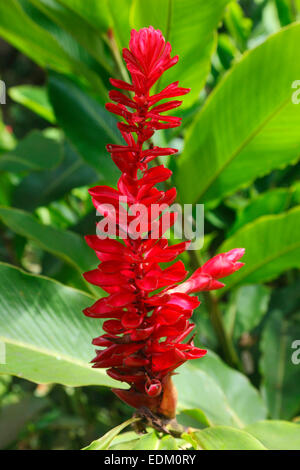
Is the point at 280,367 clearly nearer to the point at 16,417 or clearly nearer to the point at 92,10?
the point at 16,417

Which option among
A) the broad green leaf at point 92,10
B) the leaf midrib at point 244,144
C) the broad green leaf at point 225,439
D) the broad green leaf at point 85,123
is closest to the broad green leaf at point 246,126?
the leaf midrib at point 244,144

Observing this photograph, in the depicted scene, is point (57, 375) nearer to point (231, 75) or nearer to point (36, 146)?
point (231, 75)

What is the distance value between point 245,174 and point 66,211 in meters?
0.76

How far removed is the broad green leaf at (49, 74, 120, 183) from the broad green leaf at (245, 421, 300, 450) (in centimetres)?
49

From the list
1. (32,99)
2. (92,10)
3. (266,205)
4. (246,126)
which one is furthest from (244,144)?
(32,99)

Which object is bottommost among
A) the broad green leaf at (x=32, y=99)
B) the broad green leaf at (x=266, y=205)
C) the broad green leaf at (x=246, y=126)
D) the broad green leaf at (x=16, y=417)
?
the broad green leaf at (x=16, y=417)

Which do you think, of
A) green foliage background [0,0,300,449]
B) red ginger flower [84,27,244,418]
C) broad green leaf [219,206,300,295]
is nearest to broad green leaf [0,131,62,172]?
green foliage background [0,0,300,449]

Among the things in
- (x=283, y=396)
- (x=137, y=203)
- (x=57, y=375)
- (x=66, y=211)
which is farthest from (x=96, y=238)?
(x=66, y=211)

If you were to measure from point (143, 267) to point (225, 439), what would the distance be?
23 cm

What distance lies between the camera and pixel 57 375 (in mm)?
593

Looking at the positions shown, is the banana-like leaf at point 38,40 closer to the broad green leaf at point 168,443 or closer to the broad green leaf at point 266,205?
the broad green leaf at point 266,205

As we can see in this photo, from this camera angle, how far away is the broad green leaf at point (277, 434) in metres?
0.63

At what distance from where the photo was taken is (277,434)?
0.66 m
